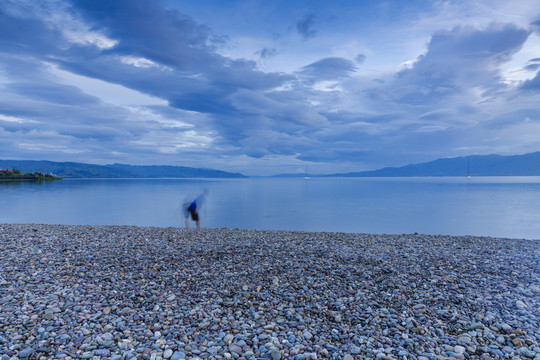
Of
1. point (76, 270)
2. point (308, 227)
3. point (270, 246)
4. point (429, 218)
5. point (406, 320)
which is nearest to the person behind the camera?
point (406, 320)

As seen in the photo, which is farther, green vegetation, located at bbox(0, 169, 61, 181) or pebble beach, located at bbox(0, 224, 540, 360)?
green vegetation, located at bbox(0, 169, 61, 181)

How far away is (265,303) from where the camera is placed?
6.59 meters

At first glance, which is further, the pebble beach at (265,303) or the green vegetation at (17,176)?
the green vegetation at (17,176)

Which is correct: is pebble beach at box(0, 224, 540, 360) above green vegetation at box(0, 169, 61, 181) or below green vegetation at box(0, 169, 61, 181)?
below

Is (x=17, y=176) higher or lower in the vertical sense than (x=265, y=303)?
higher

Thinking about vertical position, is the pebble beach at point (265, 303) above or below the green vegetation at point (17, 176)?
below

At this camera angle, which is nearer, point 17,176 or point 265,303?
point 265,303

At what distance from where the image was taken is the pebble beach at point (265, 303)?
16.6 ft

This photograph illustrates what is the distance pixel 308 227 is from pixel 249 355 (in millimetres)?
21486

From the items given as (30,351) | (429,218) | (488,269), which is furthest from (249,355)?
(429,218)

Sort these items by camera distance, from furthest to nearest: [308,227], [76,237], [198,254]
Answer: [308,227]
[76,237]
[198,254]

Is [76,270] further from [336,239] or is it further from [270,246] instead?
[336,239]

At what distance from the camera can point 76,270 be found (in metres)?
8.55

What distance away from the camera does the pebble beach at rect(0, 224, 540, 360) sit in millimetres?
5074
